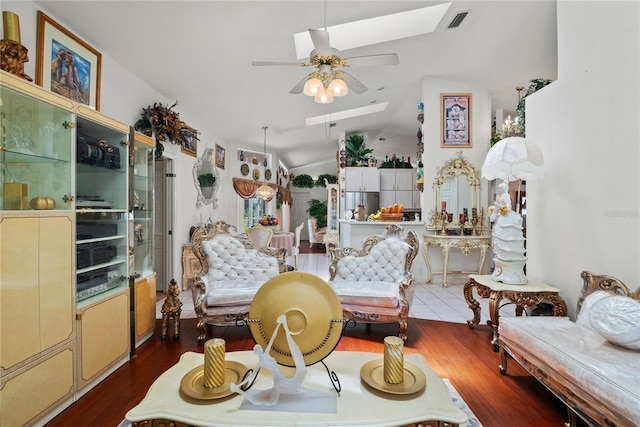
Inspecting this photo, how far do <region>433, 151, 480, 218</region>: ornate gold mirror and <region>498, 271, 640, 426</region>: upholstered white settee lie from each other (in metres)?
3.18

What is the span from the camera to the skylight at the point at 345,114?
6.64 metres

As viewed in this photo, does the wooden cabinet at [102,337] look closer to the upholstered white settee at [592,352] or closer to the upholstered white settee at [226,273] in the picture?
the upholstered white settee at [226,273]

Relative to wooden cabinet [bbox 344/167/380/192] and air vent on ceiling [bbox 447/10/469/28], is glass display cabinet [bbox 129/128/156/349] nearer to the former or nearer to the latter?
air vent on ceiling [bbox 447/10/469/28]

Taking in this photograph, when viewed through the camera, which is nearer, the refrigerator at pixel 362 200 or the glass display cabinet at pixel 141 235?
the glass display cabinet at pixel 141 235

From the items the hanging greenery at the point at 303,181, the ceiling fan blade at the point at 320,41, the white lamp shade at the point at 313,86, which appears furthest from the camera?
the hanging greenery at the point at 303,181

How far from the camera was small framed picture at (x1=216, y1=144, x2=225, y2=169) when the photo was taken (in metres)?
6.21

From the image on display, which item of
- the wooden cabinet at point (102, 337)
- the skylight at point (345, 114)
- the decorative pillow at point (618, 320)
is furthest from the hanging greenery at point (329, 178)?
the decorative pillow at point (618, 320)

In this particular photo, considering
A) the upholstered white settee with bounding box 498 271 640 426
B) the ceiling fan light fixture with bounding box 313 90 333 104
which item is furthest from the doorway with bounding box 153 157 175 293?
the upholstered white settee with bounding box 498 271 640 426

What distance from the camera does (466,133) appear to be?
533cm

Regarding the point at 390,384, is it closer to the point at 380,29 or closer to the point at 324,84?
the point at 324,84

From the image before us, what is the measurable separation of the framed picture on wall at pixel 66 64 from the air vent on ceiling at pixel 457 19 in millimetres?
3582

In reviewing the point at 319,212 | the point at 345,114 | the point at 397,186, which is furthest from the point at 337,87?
the point at 319,212

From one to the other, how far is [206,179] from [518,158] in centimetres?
473

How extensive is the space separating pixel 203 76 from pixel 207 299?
2542 mm
